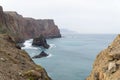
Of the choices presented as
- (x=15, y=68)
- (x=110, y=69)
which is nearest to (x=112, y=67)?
(x=110, y=69)

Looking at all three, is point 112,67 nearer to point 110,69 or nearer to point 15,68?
point 110,69

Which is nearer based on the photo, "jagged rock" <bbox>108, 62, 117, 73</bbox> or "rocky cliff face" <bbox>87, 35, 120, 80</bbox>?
"rocky cliff face" <bbox>87, 35, 120, 80</bbox>

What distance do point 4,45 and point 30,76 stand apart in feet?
26.0

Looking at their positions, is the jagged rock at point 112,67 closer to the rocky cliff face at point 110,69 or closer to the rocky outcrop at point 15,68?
the rocky cliff face at point 110,69

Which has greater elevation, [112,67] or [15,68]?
[112,67]

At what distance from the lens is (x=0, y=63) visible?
66.3 ft

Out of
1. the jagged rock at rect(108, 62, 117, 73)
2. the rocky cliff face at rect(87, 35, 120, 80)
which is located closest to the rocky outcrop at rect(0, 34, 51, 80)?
the rocky cliff face at rect(87, 35, 120, 80)

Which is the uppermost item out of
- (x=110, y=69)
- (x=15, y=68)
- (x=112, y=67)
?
(x=112, y=67)

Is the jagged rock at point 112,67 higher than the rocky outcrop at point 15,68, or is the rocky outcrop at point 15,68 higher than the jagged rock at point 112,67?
the jagged rock at point 112,67

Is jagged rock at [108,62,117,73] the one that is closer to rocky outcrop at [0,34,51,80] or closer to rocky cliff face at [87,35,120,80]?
rocky cliff face at [87,35,120,80]

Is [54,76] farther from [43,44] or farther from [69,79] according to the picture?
[43,44]

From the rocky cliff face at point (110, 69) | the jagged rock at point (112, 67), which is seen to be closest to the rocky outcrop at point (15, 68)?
the rocky cliff face at point (110, 69)

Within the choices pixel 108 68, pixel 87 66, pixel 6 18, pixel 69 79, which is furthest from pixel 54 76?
pixel 6 18

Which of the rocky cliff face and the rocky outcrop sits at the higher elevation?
the rocky cliff face
